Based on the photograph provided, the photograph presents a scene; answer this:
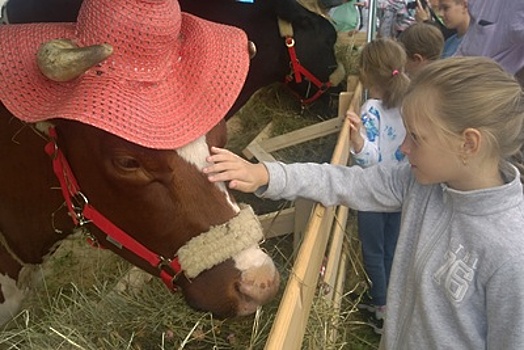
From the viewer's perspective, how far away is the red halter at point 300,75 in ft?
15.5

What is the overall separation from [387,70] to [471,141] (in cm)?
156

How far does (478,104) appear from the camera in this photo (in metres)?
1.58

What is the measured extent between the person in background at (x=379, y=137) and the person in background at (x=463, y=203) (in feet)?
3.44

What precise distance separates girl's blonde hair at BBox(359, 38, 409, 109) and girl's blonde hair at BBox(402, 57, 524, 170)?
1.37 metres

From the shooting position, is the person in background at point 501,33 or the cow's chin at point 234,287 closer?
the cow's chin at point 234,287

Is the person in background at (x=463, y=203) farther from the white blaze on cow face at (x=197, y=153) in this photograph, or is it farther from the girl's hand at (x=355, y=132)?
the girl's hand at (x=355, y=132)

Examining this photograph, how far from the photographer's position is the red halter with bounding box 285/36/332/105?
4719 millimetres

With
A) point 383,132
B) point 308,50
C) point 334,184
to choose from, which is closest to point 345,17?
point 308,50

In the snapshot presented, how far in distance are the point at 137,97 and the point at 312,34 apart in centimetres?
338

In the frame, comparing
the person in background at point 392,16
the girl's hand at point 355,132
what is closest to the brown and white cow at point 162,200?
the girl's hand at point 355,132

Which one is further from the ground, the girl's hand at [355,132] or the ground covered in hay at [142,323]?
the girl's hand at [355,132]

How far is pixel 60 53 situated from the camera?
1.56 m

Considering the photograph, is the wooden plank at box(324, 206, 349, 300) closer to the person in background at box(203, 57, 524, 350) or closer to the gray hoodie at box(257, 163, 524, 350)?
the gray hoodie at box(257, 163, 524, 350)

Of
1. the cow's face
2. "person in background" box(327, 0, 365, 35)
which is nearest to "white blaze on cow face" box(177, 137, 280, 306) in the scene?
the cow's face
